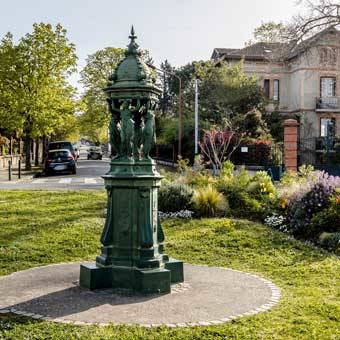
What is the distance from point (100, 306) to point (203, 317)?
1147mm

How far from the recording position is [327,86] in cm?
4712

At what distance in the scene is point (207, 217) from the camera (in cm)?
1441

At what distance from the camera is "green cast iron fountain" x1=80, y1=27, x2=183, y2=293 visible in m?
7.25

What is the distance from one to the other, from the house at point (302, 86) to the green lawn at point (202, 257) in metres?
30.8

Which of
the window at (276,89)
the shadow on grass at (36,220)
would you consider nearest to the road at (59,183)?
the shadow on grass at (36,220)

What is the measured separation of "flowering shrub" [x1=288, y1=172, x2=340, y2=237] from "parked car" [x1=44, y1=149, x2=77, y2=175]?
73.4ft

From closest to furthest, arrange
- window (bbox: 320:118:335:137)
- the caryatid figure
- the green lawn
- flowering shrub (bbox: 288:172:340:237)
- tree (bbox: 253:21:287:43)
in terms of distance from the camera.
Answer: the green lawn, the caryatid figure, flowering shrub (bbox: 288:172:340:237), tree (bbox: 253:21:287:43), window (bbox: 320:118:335:137)

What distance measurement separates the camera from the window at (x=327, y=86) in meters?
46.8

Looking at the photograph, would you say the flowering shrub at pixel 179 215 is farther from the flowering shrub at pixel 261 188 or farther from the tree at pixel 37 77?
the tree at pixel 37 77

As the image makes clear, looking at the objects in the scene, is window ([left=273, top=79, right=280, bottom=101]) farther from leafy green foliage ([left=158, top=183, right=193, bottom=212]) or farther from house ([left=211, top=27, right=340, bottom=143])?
leafy green foliage ([left=158, top=183, right=193, bottom=212])

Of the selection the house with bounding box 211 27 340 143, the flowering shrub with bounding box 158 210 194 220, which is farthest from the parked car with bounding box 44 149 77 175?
the flowering shrub with bounding box 158 210 194 220

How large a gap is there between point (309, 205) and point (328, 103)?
35292 mm

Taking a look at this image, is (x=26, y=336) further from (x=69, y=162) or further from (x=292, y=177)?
(x=69, y=162)

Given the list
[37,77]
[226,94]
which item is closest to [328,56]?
[226,94]
